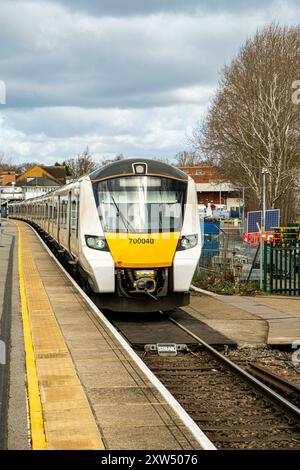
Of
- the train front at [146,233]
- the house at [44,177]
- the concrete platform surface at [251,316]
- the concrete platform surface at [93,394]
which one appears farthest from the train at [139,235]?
the house at [44,177]

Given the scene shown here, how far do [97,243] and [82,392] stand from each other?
5.61m

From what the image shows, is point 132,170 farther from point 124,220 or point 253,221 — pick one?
point 253,221

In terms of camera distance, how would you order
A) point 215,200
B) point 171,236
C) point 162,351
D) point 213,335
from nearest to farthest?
point 162,351 → point 213,335 → point 171,236 → point 215,200

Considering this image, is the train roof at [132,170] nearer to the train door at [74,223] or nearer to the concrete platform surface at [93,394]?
the train door at [74,223]

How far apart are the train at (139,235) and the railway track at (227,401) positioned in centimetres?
204

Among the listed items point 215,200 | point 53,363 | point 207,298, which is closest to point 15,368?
point 53,363

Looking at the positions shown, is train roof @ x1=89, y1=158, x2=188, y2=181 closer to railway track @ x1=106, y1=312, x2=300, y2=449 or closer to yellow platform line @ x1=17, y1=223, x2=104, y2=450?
yellow platform line @ x1=17, y1=223, x2=104, y2=450

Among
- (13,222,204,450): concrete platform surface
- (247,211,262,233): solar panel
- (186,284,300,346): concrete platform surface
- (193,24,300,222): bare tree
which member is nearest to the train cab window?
(13,222,204,450): concrete platform surface

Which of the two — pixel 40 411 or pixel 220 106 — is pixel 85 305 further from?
pixel 220 106

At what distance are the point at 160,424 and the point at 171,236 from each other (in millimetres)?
6740

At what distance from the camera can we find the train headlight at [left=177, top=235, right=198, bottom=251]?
12414mm

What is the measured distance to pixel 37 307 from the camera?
12414 mm

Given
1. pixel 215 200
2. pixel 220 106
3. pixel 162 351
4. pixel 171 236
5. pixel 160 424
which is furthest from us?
pixel 215 200

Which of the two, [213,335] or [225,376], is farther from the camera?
[213,335]
